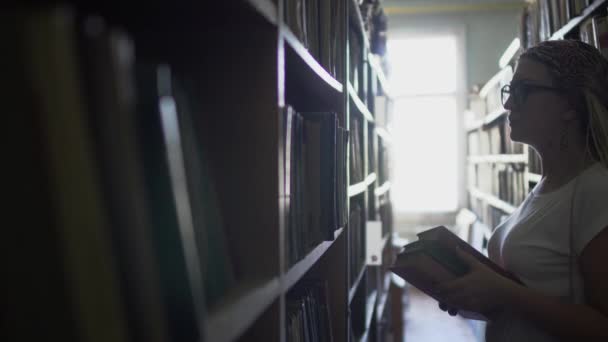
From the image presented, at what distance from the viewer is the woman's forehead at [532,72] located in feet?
3.95

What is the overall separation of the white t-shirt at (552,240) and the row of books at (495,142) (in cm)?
198

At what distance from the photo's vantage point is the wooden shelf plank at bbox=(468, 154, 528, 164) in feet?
9.82

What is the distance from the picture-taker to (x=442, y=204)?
19.2 feet

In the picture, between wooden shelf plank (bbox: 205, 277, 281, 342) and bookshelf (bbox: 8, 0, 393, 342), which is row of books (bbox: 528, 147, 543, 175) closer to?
bookshelf (bbox: 8, 0, 393, 342)

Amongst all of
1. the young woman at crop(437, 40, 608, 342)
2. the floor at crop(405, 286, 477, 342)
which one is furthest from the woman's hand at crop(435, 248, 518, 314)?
the floor at crop(405, 286, 477, 342)

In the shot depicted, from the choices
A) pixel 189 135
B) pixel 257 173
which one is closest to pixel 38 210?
pixel 189 135

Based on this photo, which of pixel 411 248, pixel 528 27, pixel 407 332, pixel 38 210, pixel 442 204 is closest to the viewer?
pixel 38 210

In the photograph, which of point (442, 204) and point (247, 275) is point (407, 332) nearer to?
A: point (442, 204)

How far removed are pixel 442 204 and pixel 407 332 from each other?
2.27 metres

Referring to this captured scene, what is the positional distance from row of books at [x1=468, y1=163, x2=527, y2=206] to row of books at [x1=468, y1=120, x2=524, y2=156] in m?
0.12

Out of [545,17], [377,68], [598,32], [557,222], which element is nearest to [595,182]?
[557,222]

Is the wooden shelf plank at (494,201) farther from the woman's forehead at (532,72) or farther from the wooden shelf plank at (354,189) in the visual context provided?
the woman's forehead at (532,72)

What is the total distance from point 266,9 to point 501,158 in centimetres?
345

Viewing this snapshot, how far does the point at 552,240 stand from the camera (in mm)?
1112
